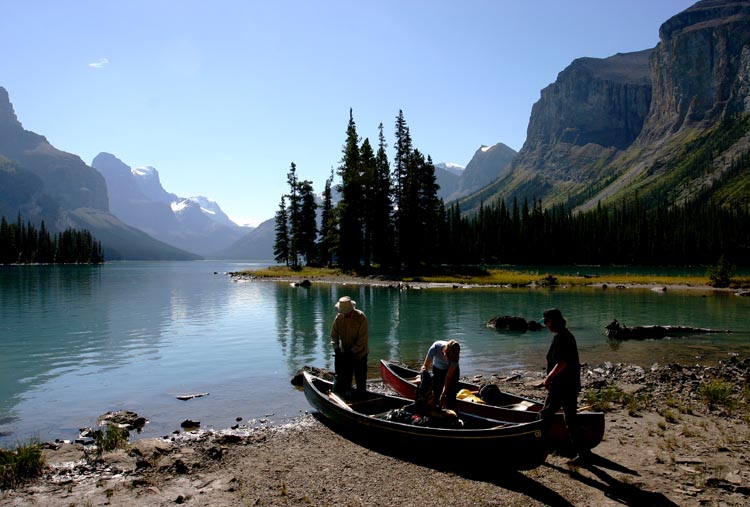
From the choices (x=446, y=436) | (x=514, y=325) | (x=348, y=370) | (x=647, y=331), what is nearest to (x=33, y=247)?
(x=514, y=325)

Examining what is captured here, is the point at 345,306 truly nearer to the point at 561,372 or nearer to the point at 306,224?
the point at 561,372

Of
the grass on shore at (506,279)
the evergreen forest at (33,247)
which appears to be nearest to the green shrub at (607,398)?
the grass on shore at (506,279)

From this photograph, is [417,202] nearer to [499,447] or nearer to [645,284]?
[645,284]

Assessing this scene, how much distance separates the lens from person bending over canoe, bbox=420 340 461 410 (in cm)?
1216

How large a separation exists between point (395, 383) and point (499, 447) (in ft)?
24.4

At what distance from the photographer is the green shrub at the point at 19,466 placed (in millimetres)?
10383

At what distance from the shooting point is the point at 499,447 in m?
10.3

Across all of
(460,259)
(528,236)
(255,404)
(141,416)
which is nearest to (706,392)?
(255,404)

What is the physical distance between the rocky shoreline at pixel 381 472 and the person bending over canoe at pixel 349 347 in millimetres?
1531

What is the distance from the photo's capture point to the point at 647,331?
103ft

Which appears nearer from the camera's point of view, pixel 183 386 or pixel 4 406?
pixel 4 406

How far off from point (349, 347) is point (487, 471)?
5.78 m

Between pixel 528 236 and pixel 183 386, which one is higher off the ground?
pixel 528 236

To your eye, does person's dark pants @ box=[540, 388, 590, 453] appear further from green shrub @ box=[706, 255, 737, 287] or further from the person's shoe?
green shrub @ box=[706, 255, 737, 287]
